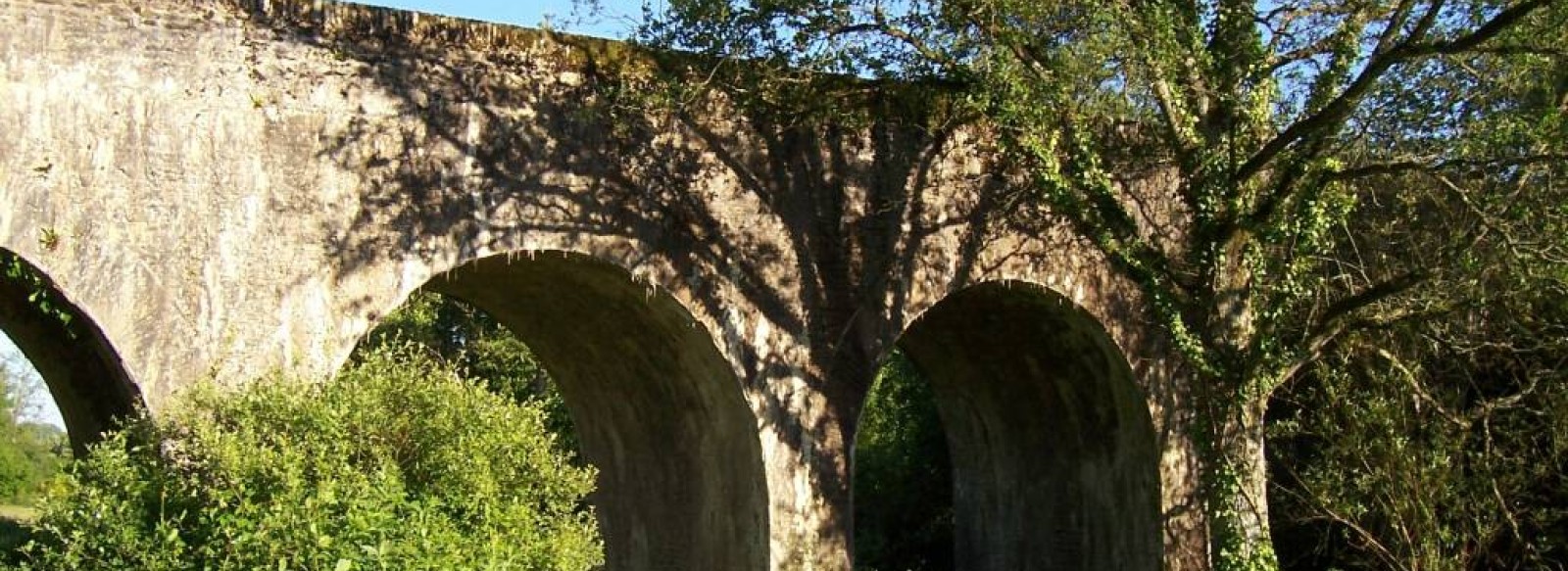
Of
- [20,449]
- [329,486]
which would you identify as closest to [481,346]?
[329,486]

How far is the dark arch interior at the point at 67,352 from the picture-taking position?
905cm

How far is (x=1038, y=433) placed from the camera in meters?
14.8

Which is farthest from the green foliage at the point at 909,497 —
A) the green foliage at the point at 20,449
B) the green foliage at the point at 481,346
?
the green foliage at the point at 20,449

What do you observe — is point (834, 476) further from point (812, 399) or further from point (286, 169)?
point (286, 169)

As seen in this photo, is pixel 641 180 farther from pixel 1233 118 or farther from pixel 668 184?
pixel 1233 118

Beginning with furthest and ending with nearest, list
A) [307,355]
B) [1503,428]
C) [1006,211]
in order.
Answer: [1503,428] → [1006,211] → [307,355]

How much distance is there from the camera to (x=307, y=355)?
381 inches

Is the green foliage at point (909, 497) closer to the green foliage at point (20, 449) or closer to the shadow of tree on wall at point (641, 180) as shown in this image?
the shadow of tree on wall at point (641, 180)

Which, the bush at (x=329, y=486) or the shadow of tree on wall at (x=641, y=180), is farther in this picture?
the shadow of tree on wall at (x=641, y=180)

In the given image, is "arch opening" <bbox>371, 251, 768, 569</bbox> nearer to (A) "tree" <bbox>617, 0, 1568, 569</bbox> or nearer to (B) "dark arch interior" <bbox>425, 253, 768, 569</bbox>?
(B) "dark arch interior" <bbox>425, 253, 768, 569</bbox>

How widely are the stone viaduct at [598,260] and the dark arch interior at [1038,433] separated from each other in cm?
4

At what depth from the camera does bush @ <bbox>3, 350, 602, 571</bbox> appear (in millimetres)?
7777

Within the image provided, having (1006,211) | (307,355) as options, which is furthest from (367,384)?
(1006,211)

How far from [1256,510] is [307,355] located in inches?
263
